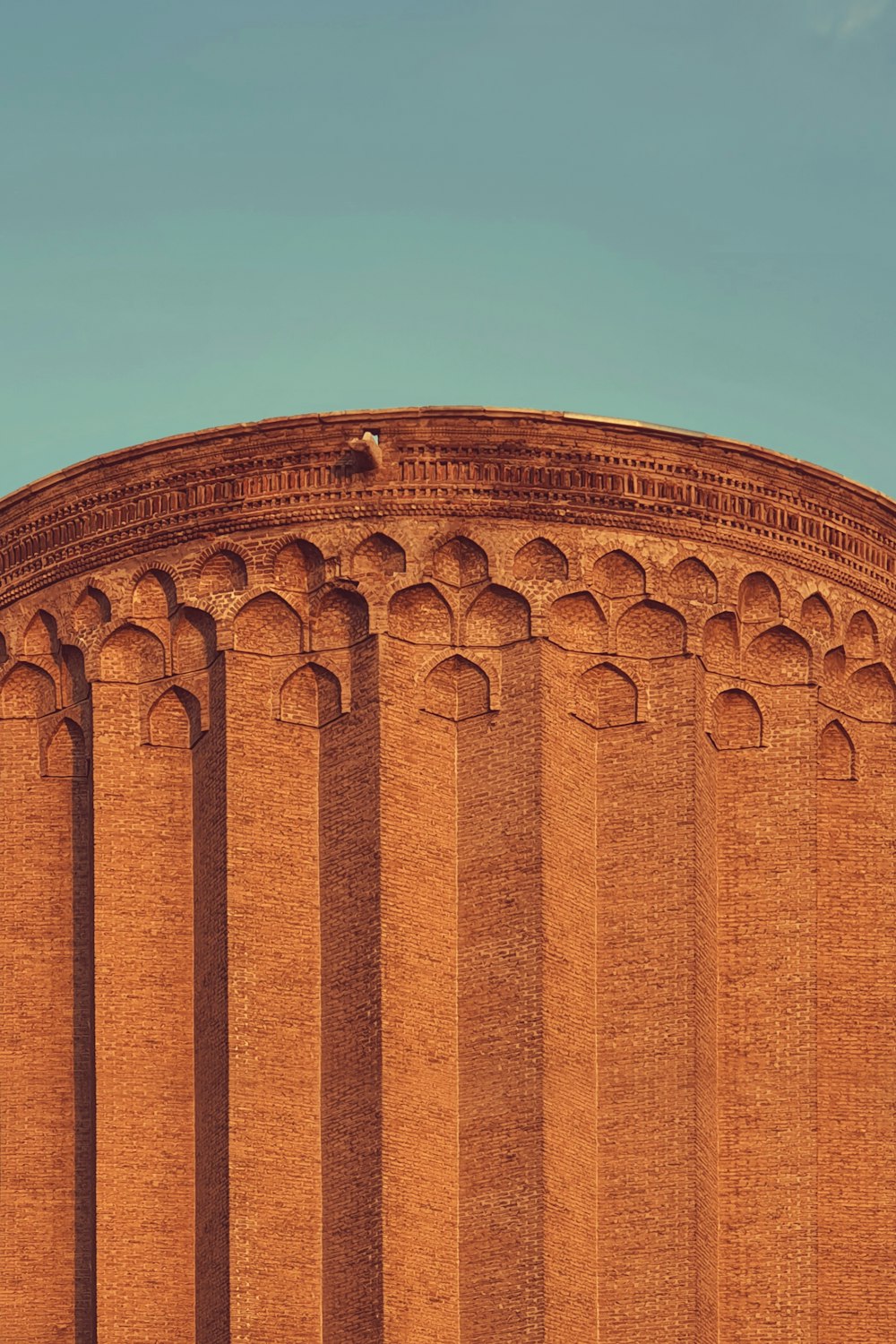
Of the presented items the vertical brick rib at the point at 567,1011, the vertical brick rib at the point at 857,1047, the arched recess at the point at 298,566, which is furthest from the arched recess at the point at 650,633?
the arched recess at the point at 298,566

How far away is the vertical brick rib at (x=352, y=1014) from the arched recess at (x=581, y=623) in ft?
4.71

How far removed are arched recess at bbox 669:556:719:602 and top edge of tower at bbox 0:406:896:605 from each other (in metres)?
0.27

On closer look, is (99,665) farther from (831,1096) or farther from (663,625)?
(831,1096)

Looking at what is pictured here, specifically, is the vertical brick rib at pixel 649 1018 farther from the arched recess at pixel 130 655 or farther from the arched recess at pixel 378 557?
the arched recess at pixel 130 655

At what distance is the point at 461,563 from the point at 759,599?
235 centimetres

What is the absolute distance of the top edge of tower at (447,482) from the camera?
31.9m

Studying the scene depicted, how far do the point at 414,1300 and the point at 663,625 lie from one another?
18.0 ft

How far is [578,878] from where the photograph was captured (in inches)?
1227

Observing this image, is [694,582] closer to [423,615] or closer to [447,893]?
[423,615]

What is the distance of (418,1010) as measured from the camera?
30.6 metres

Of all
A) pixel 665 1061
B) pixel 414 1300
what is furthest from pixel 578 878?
pixel 414 1300

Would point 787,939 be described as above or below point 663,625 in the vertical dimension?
below

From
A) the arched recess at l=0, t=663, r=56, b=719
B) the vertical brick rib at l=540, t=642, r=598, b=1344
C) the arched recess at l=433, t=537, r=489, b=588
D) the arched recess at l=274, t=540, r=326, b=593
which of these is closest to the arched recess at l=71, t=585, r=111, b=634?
the arched recess at l=0, t=663, r=56, b=719

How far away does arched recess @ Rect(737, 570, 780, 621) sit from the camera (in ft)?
106
